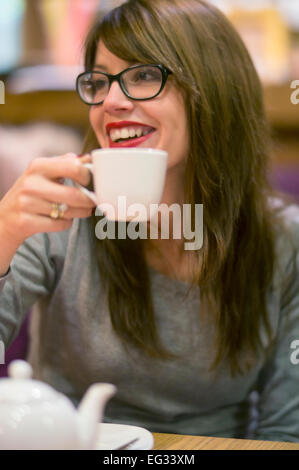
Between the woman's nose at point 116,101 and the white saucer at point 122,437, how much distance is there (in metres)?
0.58

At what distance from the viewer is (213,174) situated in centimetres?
113

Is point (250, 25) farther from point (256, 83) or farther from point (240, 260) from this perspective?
point (240, 260)

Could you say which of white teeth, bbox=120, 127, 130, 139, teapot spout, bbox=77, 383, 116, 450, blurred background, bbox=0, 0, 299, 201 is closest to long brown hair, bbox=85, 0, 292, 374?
white teeth, bbox=120, 127, 130, 139

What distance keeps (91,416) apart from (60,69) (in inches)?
94.5

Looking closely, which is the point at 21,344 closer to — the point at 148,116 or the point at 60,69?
the point at 148,116

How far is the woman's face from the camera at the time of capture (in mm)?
1062

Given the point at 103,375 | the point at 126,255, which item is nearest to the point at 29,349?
the point at 103,375

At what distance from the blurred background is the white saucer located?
1630 millimetres

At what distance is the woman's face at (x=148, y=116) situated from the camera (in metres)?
1.06

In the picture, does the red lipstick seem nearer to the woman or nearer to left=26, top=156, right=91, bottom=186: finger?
the woman

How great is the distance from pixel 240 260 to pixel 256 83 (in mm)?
395

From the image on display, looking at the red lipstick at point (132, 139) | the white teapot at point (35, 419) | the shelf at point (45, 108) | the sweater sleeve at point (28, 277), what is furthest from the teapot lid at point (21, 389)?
the shelf at point (45, 108)
